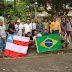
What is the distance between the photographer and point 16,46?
770 cm

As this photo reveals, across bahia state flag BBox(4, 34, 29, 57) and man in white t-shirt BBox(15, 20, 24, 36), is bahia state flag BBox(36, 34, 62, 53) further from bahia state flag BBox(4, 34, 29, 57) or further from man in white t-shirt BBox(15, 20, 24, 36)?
man in white t-shirt BBox(15, 20, 24, 36)

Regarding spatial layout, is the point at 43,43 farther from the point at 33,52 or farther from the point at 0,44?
the point at 0,44

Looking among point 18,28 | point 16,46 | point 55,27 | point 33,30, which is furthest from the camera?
point 33,30

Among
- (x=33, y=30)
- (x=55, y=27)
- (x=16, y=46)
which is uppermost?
(x=55, y=27)

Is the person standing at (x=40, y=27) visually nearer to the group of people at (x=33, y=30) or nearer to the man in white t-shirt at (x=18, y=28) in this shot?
the group of people at (x=33, y=30)

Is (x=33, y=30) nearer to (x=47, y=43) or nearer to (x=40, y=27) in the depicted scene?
(x=40, y=27)

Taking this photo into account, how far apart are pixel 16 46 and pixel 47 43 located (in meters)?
1.61

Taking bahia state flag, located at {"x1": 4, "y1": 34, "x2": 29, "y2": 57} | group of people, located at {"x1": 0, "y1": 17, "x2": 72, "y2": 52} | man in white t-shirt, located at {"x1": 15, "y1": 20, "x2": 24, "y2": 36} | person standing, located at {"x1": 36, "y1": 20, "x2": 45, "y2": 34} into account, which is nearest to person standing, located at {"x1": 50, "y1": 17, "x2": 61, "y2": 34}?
group of people, located at {"x1": 0, "y1": 17, "x2": 72, "y2": 52}

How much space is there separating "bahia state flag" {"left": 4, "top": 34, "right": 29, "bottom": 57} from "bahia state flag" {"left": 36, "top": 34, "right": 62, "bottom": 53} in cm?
64

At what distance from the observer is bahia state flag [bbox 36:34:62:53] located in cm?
797

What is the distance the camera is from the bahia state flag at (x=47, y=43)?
7.97 m

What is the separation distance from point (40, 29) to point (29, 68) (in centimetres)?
394

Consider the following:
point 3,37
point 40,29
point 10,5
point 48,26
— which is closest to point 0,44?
point 3,37

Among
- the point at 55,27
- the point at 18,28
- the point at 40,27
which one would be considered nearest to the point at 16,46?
the point at 18,28
